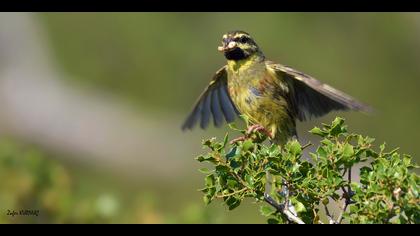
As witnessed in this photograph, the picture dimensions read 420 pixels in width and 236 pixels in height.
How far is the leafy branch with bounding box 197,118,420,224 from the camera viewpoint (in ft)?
10.7

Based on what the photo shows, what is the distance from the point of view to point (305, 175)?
348 cm

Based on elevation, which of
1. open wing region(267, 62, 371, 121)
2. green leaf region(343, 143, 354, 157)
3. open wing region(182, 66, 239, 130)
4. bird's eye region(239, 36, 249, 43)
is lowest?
open wing region(182, 66, 239, 130)

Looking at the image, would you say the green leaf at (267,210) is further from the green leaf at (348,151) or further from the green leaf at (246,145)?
the green leaf at (348,151)

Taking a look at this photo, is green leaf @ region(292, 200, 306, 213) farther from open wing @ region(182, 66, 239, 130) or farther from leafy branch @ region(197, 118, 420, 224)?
open wing @ region(182, 66, 239, 130)

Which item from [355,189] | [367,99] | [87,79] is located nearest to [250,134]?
[355,189]

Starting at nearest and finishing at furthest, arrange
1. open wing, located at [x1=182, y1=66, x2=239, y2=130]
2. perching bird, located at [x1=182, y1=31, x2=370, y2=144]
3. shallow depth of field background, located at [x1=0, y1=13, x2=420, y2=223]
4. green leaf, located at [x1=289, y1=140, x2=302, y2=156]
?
1. green leaf, located at [x1=289, y1=140, x2=302, y2=156]
2. perching bird, located at [x1=182, y1=31, x2=370, y2=144]
3. open wing, located at [x1=182, y1=66, x2=239, y2=130]
4. shallow depth of field background, located at [x1=0, y1=13, x2=420, y2=223]

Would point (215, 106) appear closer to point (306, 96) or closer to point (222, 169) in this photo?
point (306, 96)

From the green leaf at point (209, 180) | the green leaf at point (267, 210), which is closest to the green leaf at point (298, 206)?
the green leaf at point (267, 210)

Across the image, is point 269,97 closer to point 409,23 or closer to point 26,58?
point 409,23

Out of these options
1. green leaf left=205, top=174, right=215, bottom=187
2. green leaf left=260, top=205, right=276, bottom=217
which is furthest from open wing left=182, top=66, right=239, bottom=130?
green leaf left=260, top=205, right=276, bottom=217

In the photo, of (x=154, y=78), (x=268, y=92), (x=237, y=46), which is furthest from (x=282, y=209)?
(x=154, y=78)

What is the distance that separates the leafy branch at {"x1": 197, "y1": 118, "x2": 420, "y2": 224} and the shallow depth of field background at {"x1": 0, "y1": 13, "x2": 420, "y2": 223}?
8.43m

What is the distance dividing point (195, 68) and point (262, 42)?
1.33 meters

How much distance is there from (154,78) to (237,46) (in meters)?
10.4
